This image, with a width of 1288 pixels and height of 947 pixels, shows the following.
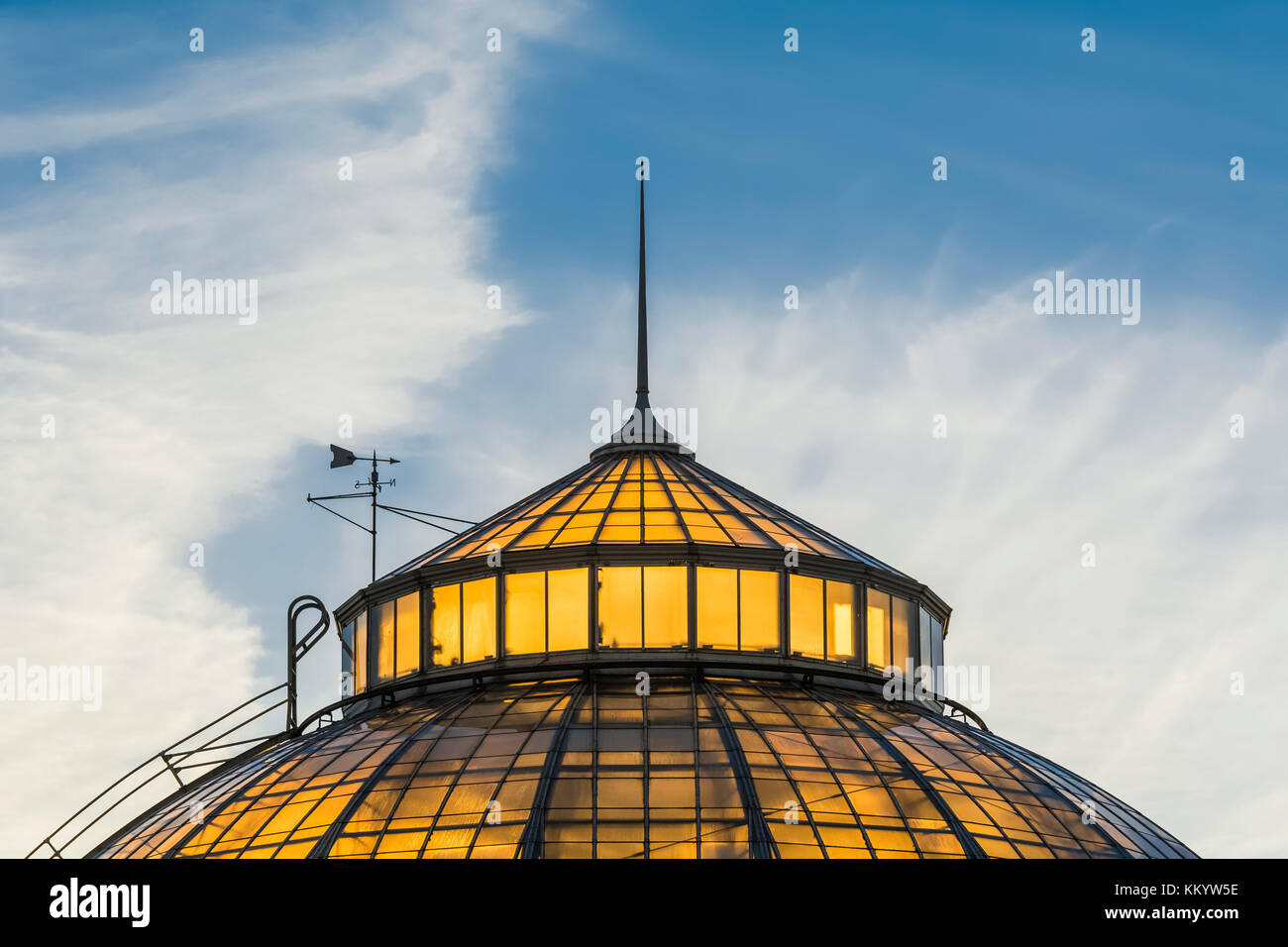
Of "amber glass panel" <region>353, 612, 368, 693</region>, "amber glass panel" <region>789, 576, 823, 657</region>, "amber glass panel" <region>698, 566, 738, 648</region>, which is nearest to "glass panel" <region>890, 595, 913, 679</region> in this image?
"amber glass panel" <region>789, 576, 823, 657</region>

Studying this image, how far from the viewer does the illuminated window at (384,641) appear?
171 feet

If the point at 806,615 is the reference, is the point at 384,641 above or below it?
below

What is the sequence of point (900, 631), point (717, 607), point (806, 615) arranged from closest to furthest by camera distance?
point (717, 607) < point (806, 615) < point (900, 631)

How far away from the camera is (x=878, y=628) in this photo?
51875mm

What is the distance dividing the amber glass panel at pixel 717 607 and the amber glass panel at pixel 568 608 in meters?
2.57

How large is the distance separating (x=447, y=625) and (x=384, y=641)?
2299 mm

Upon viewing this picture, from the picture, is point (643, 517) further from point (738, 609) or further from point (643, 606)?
point (738, 609)

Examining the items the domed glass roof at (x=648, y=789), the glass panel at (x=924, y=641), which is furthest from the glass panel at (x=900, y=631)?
the domed glass roof at (x=648, y=789)

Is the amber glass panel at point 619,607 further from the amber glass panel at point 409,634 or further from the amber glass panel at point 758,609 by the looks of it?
the amber glass panel at point 409,634

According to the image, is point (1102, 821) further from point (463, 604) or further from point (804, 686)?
point (463, 604)

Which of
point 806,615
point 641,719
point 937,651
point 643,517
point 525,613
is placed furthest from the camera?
point 937,651

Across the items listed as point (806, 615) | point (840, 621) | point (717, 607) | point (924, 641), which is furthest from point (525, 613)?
point (924, 641)
